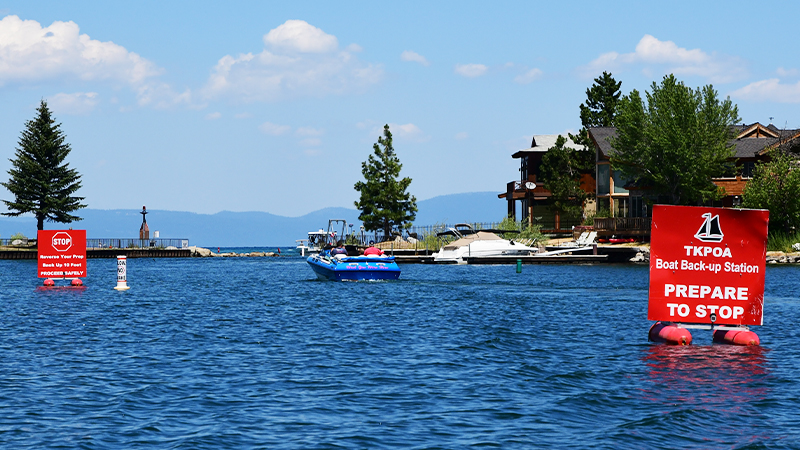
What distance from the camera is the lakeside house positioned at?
78125mm

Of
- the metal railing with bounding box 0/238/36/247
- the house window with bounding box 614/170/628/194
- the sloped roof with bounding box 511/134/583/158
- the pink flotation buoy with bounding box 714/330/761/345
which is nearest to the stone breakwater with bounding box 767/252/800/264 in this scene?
the house window with bounding box 614/170/628/194

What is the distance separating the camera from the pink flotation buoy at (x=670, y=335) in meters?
20.5

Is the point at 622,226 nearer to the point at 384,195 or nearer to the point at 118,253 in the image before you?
the point at 384,195

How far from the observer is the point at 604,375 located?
16828 mm

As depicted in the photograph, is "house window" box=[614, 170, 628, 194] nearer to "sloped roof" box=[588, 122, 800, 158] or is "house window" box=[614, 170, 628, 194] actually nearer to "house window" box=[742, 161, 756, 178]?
"sloped roof" box=[588, 122, 800, 158]

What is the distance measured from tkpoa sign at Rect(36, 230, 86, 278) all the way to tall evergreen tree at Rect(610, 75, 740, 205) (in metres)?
50.3

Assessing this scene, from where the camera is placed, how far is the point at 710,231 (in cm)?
1938

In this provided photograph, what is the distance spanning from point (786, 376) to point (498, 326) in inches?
413

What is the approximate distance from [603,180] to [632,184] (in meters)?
3.81

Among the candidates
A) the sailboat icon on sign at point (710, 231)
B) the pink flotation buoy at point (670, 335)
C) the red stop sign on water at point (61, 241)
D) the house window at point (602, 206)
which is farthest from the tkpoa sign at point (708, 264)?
the house window at point (602, 206)

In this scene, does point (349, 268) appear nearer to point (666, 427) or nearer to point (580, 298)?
point (580, 298)

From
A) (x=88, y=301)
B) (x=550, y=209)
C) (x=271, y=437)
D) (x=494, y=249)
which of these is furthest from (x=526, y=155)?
(x=271, y=437)

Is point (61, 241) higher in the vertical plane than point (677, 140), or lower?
lower

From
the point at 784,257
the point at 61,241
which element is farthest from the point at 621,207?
the point at 61,241
